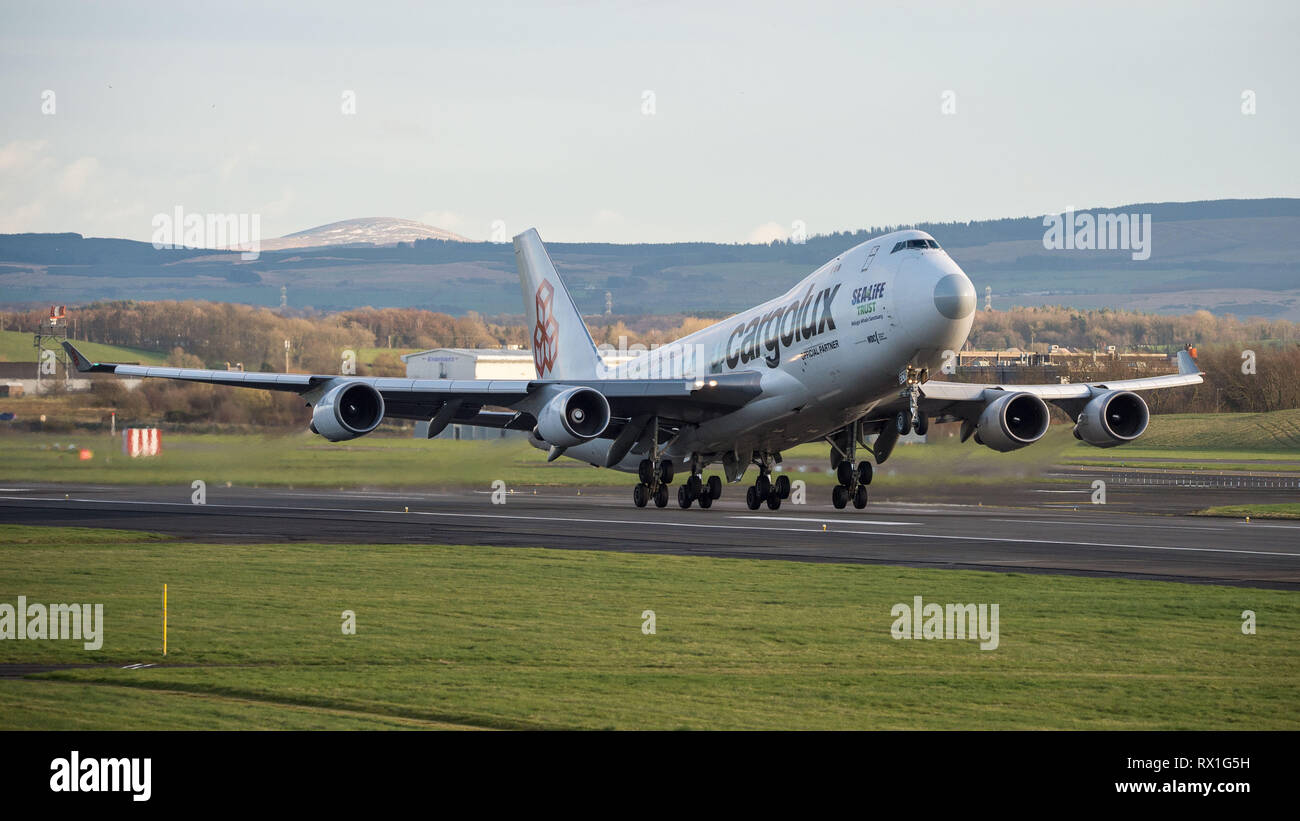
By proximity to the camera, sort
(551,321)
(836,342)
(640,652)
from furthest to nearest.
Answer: (551,321), (836,342), (640,652)

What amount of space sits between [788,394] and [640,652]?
2304 centimetres

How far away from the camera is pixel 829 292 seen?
3997cm

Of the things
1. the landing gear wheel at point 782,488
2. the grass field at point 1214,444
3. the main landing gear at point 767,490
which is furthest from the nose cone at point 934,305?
the grass field at point 1214,444

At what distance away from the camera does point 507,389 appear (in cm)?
4459

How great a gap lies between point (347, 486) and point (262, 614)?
1940 inches

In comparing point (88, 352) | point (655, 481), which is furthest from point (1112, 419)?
point (88, 352)

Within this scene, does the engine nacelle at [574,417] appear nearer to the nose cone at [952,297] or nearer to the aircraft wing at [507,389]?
the aircraft wing at [507,389]

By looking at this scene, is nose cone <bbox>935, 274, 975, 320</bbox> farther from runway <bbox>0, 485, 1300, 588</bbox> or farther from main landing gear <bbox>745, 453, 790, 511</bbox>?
main landing gear <bbox>745, 453, 790, 511</bbox>

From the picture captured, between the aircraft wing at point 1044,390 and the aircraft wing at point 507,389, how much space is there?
19.2ft

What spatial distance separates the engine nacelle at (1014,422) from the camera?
43031 millimetres

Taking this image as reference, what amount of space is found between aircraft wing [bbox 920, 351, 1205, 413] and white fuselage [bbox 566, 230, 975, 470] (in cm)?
348

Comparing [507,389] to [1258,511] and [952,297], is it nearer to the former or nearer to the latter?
[952,297]

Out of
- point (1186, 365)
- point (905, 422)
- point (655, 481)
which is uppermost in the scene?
point (1186, 365)

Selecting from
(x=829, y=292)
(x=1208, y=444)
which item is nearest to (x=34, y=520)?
(x=829, y=292)
